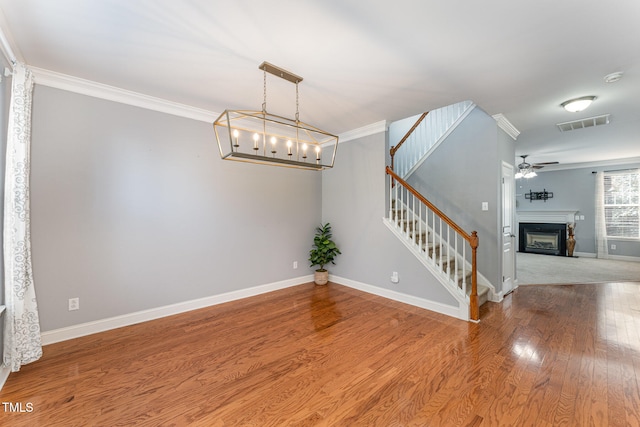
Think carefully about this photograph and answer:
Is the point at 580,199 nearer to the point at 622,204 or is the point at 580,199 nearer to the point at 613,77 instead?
the point at 622,204

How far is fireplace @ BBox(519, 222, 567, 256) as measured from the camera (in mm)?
7867

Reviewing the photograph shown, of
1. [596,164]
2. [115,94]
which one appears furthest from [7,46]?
[596,164]

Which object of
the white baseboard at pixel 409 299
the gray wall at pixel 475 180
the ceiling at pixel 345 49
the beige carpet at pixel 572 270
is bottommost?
the beige carpet at pixel 572 270

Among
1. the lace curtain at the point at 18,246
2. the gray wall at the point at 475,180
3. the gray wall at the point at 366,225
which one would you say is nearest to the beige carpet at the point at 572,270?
the gray wall at the point at 475,180

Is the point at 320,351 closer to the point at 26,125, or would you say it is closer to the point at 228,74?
the point at 228,74

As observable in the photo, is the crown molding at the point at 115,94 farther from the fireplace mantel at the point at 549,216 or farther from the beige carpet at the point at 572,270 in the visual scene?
the fireplace mantel at the point at 549,216

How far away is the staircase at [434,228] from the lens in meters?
3.34

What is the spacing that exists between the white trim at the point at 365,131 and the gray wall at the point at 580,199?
7.43m

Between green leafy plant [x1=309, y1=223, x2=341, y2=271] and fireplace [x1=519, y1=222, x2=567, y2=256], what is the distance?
24.1 ft

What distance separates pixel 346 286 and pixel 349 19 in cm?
388

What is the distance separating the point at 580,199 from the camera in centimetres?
782

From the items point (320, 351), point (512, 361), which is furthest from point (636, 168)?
point (320, 351)

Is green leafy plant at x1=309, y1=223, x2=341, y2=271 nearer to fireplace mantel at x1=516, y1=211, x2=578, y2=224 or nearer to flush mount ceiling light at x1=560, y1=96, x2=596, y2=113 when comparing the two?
flush mount ceiling light at x1=560, y1=96, x2=596, y2=113

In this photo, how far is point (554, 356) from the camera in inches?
96.4
